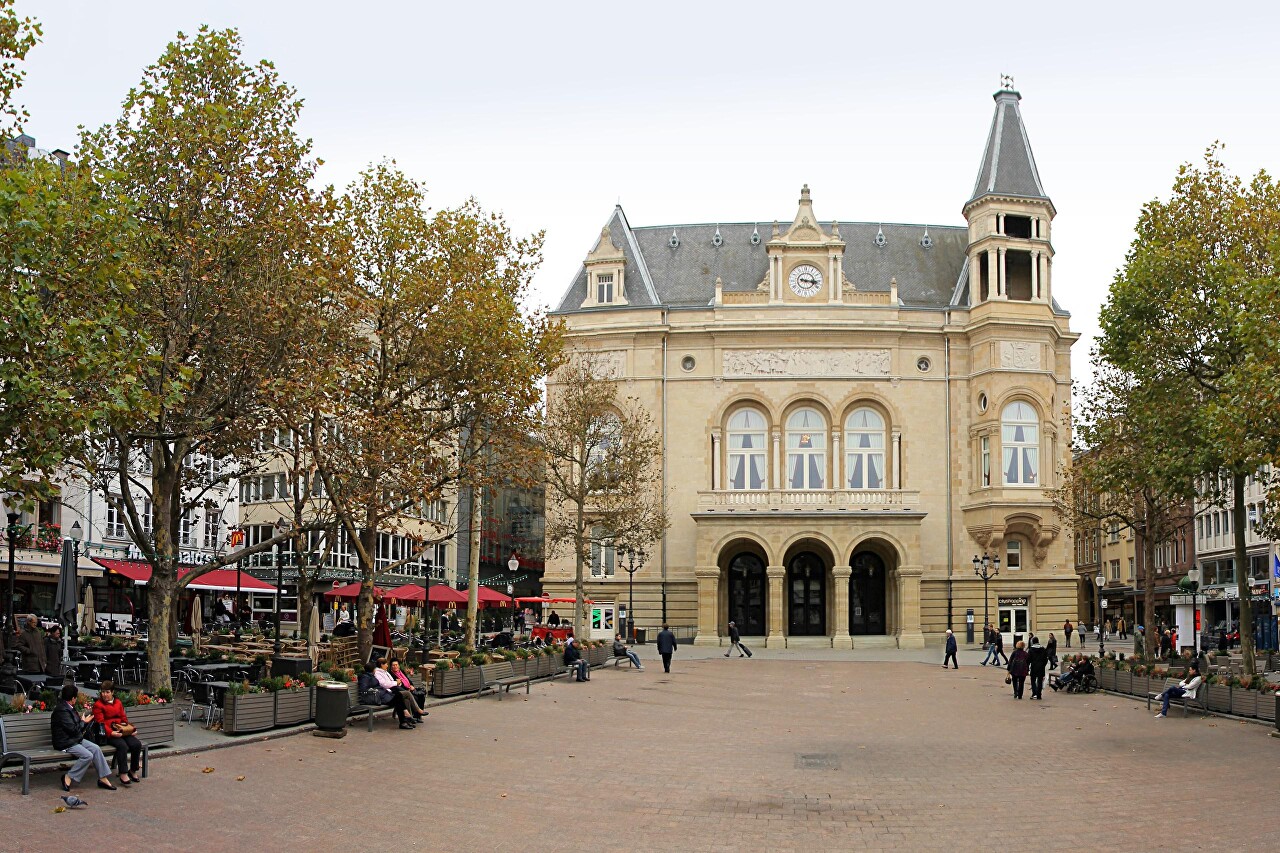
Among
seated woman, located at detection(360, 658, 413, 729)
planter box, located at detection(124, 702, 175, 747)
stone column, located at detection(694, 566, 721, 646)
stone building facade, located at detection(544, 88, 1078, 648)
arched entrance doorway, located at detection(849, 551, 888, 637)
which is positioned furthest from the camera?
arched entrance doorway, located at detection(849, 551, 888, 637)

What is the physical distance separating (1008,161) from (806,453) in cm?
1686

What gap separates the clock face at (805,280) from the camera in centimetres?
6150

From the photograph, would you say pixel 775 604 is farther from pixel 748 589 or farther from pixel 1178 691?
pixel 1178 691

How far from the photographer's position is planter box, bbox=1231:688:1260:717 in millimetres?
24250

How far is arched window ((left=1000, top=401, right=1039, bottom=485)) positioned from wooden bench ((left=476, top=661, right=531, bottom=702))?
34419 millimetres

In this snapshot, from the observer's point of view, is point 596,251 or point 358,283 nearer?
point 358,283

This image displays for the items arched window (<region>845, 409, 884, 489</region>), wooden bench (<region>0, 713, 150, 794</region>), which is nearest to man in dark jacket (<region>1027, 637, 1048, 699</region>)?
wooden bench (<region>0, 713, 150, 794</region>)

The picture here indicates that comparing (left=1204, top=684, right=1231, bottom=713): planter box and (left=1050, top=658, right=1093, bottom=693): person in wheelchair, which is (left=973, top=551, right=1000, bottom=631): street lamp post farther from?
(left=1204, top=684, right=1231, bottom=713): planter box

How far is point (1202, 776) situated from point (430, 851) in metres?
10.7

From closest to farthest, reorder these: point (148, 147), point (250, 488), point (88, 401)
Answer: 1. point (88, 401)
2. point (148, 147)
3. point (250, 488)

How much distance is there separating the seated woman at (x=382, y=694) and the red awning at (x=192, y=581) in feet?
15.3

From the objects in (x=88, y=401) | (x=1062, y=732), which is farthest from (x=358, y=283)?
(x=1062, y=732)

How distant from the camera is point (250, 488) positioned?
64.3m

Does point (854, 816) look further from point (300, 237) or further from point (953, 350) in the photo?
point (953, 350)
